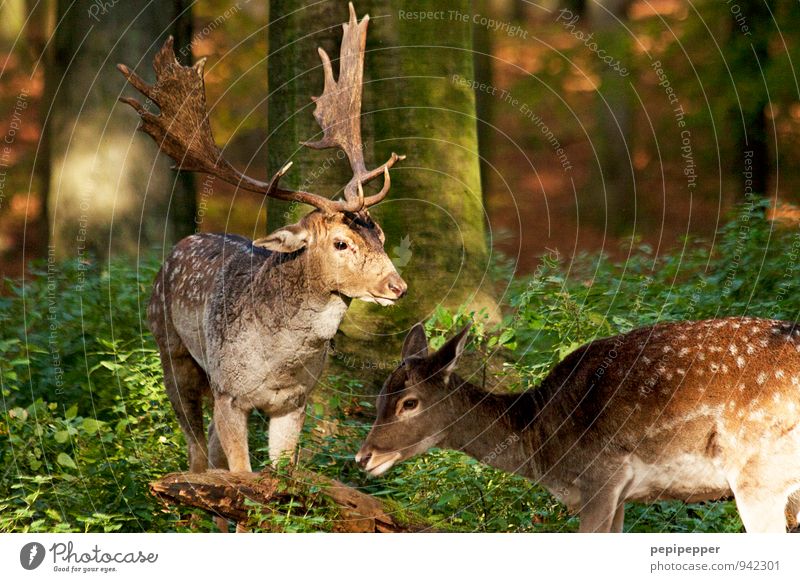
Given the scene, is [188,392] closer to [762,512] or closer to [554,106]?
[762,512]

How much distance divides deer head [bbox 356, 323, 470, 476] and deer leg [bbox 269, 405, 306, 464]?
65 cm

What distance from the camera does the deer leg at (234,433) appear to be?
8.99 metres

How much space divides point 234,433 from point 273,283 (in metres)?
1.01

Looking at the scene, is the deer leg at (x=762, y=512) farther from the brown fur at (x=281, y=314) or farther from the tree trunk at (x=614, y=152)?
the tree trunk at (x=614, y=152)

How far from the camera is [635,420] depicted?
838 centimetres

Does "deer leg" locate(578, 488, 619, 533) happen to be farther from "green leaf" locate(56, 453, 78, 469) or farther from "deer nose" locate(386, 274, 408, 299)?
"green leaf" locate(56, 453, 78, 469)

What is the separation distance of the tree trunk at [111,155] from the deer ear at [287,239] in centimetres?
574

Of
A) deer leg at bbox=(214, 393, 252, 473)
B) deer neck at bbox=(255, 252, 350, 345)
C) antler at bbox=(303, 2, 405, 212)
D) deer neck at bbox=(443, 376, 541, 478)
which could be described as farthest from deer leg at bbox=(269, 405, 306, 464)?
antler at bbox=(303, 2, 405, 212)

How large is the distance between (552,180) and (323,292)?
24133mm

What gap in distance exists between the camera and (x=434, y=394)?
28.4 feet

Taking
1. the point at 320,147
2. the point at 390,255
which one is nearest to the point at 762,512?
the point at 320,147

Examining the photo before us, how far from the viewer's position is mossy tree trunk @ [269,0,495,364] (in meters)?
11.7

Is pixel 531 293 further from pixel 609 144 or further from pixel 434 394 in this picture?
pixel 609 144
